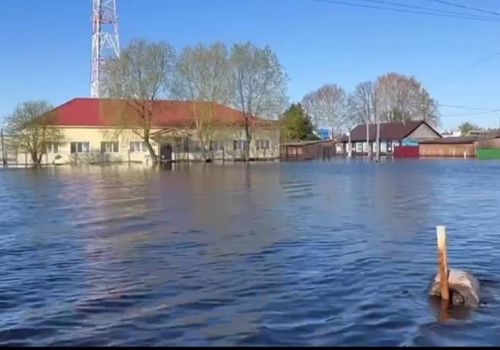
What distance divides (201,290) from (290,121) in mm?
83379

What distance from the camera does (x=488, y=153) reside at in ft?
278

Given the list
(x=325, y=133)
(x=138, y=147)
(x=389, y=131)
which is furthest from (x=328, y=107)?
→ (x=138, y=147)


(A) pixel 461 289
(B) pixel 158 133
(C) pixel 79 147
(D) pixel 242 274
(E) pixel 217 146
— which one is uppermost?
(B) pixel 158 133

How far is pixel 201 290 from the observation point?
356 inches

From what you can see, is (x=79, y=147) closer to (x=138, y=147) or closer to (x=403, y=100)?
(x=138, y=147)

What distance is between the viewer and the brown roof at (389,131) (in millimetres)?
99312

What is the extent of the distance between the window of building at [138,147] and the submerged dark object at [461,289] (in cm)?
6653

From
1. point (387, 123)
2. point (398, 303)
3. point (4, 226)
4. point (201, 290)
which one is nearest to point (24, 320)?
point (201, 290)

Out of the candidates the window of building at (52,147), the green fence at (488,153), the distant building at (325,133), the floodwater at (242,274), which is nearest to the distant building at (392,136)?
the distant building at (325,133)

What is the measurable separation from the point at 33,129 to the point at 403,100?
214 ft

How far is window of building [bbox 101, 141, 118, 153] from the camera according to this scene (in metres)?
72.8

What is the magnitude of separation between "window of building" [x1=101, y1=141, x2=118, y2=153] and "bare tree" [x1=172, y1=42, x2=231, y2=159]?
9959 millimetres

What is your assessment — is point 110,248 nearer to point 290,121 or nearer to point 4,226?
point 4,226

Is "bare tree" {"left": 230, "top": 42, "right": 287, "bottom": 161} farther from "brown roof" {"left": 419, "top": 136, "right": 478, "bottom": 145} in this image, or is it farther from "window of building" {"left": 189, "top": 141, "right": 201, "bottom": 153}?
"brown roof" {"left": 419, "top": 136, "right": 478, "bottom": 145}
